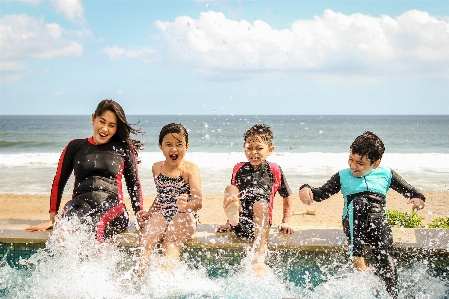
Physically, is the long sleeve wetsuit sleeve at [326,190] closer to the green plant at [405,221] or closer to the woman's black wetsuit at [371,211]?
the woman's black wetsuit at [371,211]

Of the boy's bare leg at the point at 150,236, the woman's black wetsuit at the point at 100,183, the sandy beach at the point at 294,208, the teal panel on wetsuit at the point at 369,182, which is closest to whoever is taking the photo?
the boy's bare leg at the point at 150,236

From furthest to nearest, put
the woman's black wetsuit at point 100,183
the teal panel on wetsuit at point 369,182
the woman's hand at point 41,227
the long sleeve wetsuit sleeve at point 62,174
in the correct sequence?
the long sleeve wetsuit sleeve at point 62,174 < the woman's hand at point 41,227 < the woman's black wetsuit at point 100,183 < the teal panel on wetsuit at point 369,182

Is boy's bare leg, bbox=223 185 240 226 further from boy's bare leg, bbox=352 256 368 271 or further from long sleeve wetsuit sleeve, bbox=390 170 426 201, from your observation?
long sleeve wetsuit sleeve, bbox=390 170 426 201

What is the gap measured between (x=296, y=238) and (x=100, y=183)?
1.95 metres

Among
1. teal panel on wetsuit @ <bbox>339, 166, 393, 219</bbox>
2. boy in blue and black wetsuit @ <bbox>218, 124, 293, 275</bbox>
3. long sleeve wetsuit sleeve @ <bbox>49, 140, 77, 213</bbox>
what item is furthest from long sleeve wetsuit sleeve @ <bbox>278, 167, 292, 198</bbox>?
long sleeve wetsuit sleeve @ <bbox>49, 140, 77, 213</bbox>

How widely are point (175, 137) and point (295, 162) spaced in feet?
47.1

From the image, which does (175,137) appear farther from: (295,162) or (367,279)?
(295,162)

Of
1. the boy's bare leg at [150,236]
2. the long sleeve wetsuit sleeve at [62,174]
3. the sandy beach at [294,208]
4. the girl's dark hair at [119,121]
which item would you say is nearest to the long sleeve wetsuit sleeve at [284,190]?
the boy's bare leg at [150,236]

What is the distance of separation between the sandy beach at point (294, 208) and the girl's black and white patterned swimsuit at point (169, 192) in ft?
12.9

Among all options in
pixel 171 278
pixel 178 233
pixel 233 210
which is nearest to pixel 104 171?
pixel 178 233

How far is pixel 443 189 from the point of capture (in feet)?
40.6

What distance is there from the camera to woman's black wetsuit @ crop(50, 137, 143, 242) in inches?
174

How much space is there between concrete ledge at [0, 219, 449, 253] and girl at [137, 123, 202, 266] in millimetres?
167

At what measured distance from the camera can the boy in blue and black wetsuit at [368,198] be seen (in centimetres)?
384
